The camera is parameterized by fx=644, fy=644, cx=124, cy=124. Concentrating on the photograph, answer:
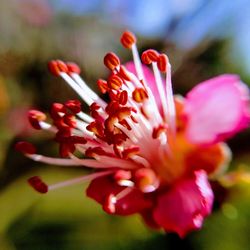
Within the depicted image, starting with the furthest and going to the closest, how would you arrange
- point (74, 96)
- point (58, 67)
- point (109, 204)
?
point (74, 96) → point (58, 67) → point (109, 204)

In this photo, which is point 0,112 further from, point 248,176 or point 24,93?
point 248,176

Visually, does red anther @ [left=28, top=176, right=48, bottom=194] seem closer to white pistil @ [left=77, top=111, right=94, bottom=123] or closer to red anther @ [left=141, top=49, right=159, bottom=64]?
white pistil @ [left=77, top=111, right=94, bottom=123]

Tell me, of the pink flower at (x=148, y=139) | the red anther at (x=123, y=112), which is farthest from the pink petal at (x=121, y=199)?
the red anther at (x=123, y=112)

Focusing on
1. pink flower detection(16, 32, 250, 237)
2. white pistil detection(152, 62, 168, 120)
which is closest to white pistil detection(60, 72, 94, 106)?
pink flower detection(16, 32, 250, 237)

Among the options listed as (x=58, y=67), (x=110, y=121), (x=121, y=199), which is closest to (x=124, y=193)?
(x=121, y=199)

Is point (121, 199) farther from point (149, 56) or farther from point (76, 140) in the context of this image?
point (149, 56)

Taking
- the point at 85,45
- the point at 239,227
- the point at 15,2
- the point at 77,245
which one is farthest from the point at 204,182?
the point at 15,2
